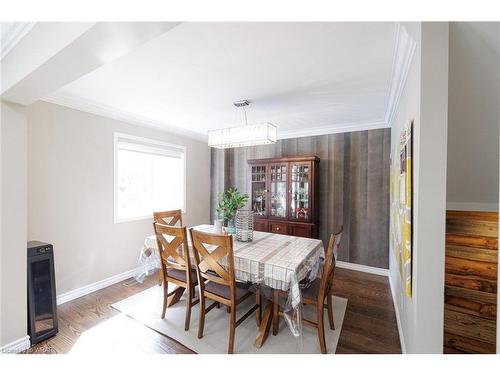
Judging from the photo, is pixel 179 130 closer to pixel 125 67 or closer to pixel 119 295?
pixel 125 67

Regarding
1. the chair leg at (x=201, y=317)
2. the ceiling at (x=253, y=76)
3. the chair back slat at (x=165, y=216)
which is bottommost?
the chair leg at (x=201, y=317)

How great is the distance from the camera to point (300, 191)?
366cm

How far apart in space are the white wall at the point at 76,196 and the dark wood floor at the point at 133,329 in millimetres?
391

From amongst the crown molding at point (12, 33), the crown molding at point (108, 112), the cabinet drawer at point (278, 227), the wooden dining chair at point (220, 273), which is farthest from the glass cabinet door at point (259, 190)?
the crown molding at point (12, 33)

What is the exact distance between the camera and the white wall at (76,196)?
235 cm

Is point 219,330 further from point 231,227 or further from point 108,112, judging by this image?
point 108,112

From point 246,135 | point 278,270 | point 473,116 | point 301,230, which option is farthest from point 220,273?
point 473,116

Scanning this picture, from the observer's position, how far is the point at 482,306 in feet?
5.08

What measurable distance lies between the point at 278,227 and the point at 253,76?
97.5 inches

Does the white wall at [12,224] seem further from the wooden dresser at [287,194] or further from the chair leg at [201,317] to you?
the wooden dresser at [287,194]

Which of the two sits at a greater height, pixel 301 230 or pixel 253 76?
pixel 253 76

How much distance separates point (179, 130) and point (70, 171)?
5.69ft

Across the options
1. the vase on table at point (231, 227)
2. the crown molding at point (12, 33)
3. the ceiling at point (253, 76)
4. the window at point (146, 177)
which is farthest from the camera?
the window at point (146, 177)
